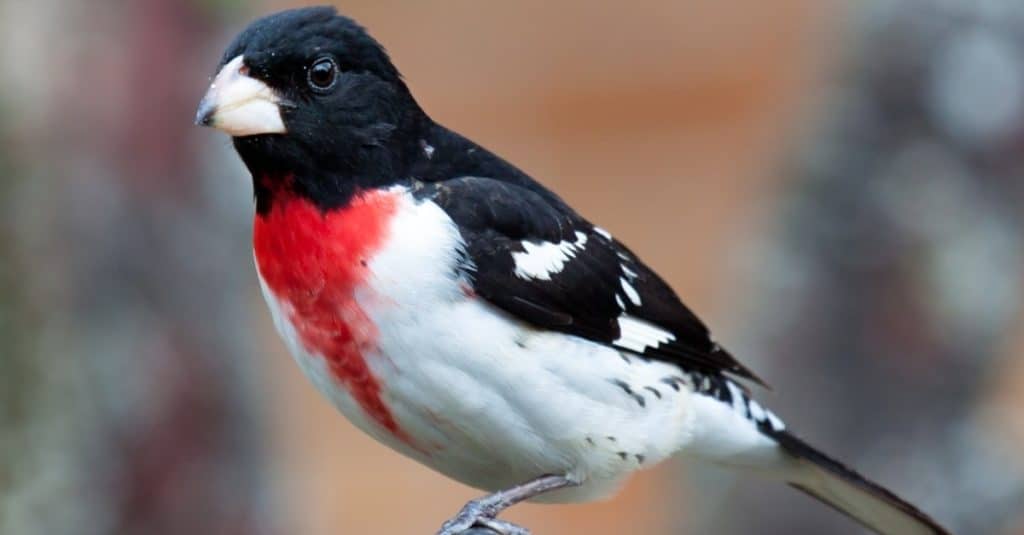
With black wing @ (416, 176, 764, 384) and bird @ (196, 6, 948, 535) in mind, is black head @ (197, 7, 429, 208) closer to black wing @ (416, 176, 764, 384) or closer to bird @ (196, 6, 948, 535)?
bird @ (196, 6, 948, 535)

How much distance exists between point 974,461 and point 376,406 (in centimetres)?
223

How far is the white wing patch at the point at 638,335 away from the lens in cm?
291

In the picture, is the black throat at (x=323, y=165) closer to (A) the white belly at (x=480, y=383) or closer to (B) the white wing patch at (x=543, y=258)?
(A) the white belly at (x=480, y=383)

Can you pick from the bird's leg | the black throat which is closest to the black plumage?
the black throat

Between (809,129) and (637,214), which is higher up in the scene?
(637,214)

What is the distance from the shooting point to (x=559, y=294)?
2.82 metres

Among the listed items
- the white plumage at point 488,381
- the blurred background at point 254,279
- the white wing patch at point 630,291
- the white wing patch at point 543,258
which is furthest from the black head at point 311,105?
the blurred background at point 254,279

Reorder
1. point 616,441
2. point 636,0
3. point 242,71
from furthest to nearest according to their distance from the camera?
point 636,0 → point 616,441 → point 242,71

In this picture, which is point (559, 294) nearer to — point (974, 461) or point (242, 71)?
point (242, 71)

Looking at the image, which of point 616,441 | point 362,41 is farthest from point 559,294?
point 362,41

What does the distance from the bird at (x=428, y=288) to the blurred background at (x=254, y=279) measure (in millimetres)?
1630

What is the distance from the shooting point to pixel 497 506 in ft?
9.03

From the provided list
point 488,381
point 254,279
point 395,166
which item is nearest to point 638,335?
point 488,381

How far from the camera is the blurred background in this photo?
4395 millimetres
